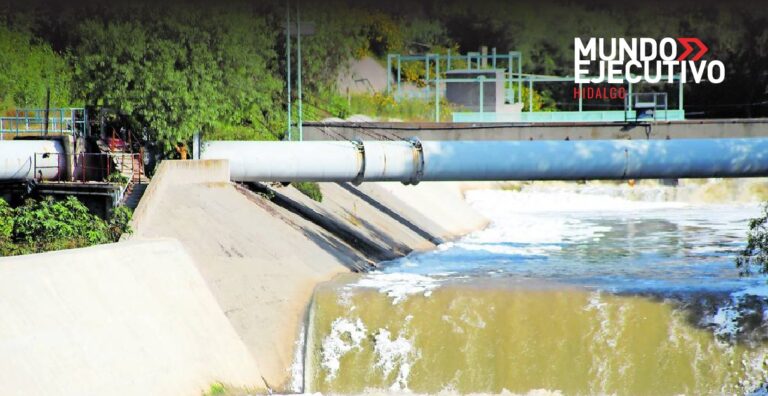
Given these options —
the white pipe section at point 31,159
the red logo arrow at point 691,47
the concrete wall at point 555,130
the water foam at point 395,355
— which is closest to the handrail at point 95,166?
the white pipe section at point 31,159

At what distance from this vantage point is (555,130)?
185ft

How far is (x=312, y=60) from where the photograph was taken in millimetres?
80938

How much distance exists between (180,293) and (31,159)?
12.5 meters

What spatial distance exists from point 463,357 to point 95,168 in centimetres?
1621

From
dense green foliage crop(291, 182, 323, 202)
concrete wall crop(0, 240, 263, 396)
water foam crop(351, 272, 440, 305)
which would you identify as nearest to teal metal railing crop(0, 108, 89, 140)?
dense green foliage crop(291, 182, 323, 202)

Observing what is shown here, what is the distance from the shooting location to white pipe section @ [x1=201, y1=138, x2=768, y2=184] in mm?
49781

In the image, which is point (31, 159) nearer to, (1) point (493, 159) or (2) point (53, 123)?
(1) point (493, 159)

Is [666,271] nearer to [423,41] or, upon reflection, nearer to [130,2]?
[130,2]

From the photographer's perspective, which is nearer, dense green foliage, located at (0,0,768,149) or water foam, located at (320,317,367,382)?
water foam, located at (320,317,367,382)

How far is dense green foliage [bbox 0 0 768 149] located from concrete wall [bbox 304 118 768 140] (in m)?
5.10

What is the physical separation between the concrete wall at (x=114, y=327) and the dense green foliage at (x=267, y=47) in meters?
15.3

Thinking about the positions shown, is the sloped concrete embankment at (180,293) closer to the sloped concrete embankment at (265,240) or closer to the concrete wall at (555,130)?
the sloped concrete embankment at (265,240)

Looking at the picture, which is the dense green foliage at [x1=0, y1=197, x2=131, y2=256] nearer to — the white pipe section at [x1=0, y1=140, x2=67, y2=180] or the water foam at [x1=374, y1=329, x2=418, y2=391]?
the white pipe section at [x1=0, y1=140, x2=67, y2=180]

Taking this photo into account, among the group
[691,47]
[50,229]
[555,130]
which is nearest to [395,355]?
[50,229]
